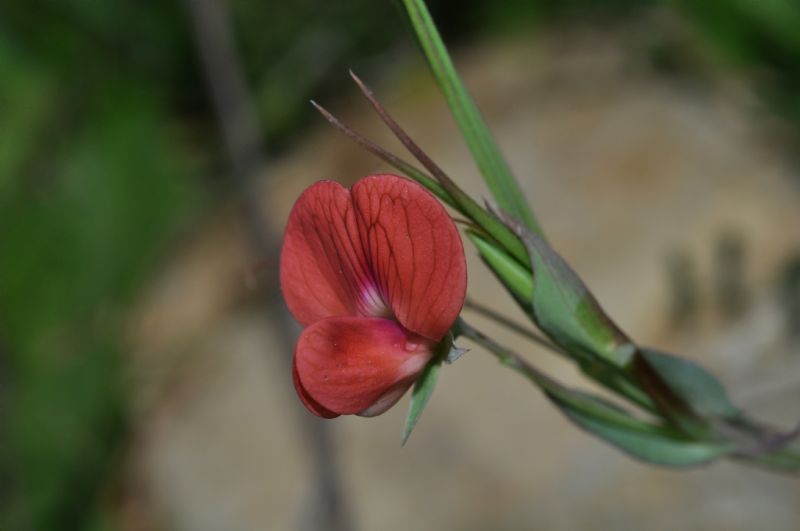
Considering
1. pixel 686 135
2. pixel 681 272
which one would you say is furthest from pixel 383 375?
pixel 686 135

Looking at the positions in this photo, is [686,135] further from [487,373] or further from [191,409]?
[191,409]

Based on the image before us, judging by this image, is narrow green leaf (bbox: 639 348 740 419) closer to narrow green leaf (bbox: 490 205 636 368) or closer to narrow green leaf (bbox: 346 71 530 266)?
narrow green leaf (bbox: 490 205 636 368)

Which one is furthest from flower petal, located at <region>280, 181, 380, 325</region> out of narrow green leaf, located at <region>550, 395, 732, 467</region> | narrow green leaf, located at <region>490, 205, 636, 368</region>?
narrow green leaf, located at <region>550, 395, 732, 467</region>

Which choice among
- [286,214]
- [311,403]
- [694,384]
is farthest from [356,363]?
[286,214]

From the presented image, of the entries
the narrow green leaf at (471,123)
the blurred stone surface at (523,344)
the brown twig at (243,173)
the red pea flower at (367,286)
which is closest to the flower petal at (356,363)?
the red pea flower at (367,286)

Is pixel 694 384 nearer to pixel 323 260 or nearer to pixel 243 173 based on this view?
pixel 323 260
